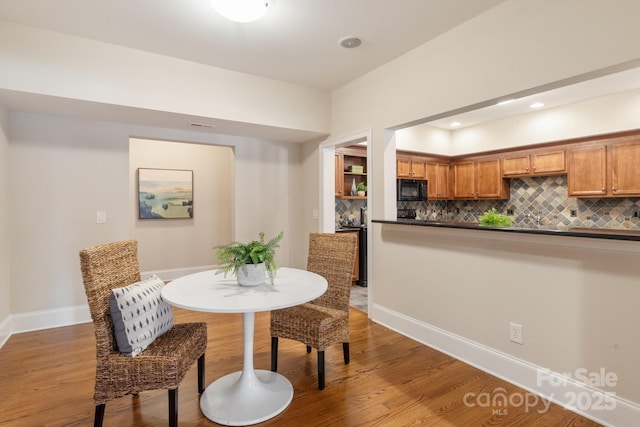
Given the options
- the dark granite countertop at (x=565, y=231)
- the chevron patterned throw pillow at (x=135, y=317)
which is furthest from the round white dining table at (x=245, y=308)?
the dark granite countertop at (x=565, y=231)

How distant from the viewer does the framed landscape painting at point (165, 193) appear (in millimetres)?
4996

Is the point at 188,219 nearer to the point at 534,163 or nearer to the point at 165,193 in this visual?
the point at 165,193

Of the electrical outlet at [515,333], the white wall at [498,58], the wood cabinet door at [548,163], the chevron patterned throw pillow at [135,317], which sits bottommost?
the electrical outlet at [515,333]

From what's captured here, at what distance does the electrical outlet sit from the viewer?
2.23 m

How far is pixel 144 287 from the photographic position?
1841 mm

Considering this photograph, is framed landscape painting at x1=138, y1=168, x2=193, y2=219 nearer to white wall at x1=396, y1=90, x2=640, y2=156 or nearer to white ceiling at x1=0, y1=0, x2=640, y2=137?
white ceiling at x1=0, y1=0, x2=640, y2=137

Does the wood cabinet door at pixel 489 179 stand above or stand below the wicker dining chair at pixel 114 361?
above

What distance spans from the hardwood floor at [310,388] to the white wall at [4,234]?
23 centimetres

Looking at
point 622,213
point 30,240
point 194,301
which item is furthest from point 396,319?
point 30,240

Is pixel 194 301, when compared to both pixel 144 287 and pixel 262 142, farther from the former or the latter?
pixel 262 142

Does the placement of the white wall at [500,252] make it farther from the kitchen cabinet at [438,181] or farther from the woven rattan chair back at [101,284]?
the kitchen cabinet at [438,181]

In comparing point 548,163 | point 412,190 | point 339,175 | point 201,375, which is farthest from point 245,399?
point 548,163

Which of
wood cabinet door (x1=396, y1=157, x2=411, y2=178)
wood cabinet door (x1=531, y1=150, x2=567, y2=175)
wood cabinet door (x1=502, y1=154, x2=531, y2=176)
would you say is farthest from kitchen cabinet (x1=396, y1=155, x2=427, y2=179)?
wood cabinet door (x1=531, y1=150, x2=567, y2=175)

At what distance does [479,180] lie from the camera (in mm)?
5578
